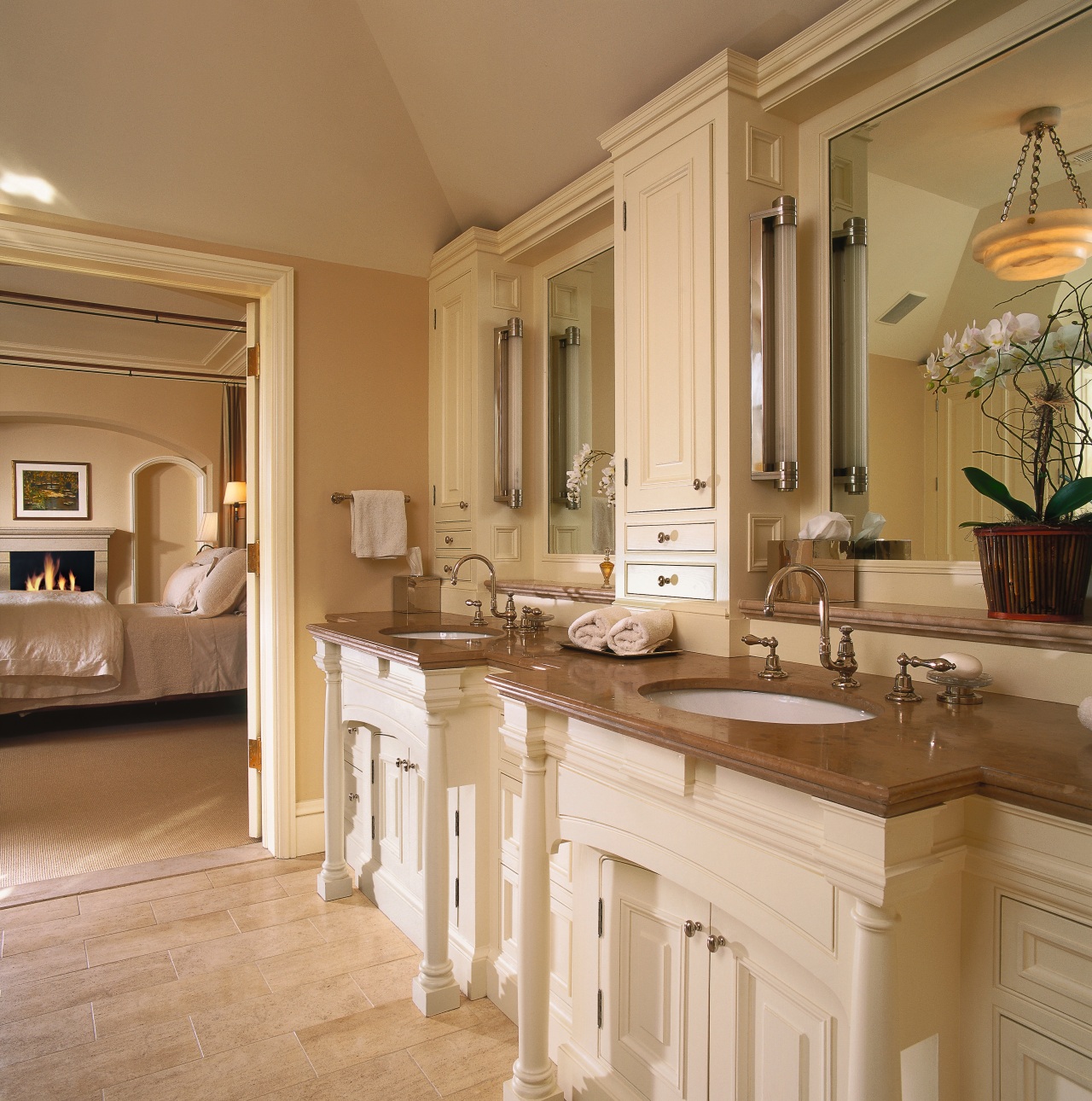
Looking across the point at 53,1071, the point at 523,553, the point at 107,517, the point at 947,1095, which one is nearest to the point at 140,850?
the point at 53,1071

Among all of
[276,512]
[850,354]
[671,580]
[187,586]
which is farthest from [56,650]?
[850,354]

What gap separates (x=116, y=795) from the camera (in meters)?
3.81

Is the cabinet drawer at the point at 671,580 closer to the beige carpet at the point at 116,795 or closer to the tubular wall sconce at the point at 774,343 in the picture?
the tubular wall sconce at the point at 774,343

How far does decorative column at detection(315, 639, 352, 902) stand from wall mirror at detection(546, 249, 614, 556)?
34.2 inches

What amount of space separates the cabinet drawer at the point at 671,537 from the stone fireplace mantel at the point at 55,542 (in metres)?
7.12

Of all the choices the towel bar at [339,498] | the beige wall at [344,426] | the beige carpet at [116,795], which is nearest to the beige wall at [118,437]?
the beige carpet at [116,795]

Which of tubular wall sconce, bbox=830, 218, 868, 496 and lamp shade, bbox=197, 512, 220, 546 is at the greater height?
tubular wall sconce, bbox=830, 218, 868, 496

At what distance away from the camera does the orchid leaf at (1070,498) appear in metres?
1.34

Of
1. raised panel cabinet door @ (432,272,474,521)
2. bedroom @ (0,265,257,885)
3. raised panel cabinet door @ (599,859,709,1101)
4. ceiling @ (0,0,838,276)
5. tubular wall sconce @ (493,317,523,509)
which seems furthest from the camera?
bedroom @ (0,265,257,885)

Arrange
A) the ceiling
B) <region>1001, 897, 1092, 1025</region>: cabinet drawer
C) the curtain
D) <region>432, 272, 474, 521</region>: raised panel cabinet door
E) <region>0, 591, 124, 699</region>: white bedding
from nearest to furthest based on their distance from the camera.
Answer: <region>1001, 897, 1092, 1025</region>: cabinet drawer → the ceiling → <region>432, 272, 474, 521</region>: raised panel cabinet door → <region>0, 591, 124, 699</region>: white bedding → the curtain

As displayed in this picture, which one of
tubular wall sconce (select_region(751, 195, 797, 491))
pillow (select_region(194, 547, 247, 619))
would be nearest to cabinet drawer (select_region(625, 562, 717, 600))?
tubular wall sconce (select_region(751, 195, 797, 491))

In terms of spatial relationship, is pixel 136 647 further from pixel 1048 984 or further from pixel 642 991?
pixel 1048 984

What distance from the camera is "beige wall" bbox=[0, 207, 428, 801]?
315 cm

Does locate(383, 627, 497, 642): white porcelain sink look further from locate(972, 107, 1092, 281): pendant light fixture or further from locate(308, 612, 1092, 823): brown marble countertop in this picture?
locate(972, 107, 1092, 281): pendant light fixture
